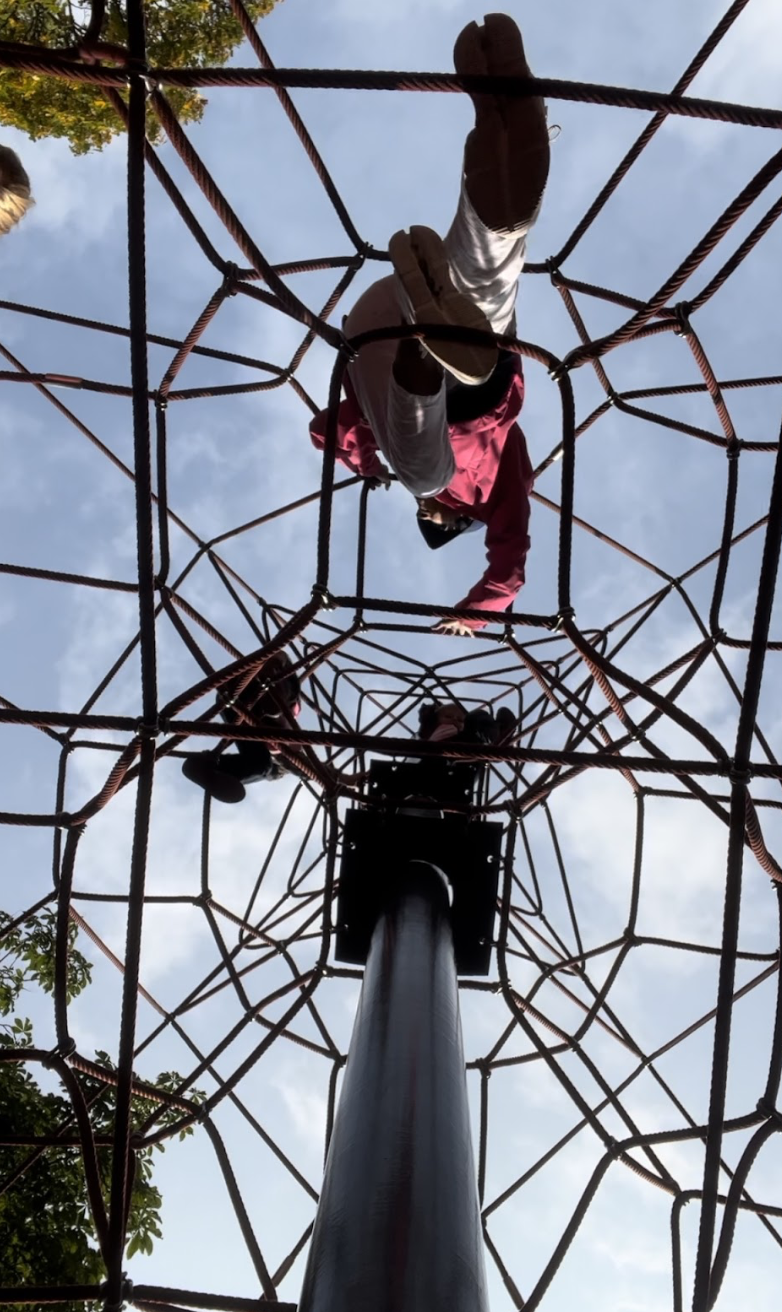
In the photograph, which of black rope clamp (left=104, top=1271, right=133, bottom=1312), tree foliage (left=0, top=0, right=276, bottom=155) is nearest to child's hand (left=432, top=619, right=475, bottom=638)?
black rope clamp (left=104, top=1271, right=133, bottom=1312)

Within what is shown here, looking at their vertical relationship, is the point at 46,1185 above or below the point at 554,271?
below

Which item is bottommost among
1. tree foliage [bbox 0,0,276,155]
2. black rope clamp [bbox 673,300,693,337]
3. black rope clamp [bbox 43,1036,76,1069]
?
black rope clamp [bbox 43,1036,76,1069]

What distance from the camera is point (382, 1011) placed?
12.6ft

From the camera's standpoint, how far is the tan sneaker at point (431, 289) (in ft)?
13.7

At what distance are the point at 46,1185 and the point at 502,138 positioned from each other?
6.46 meters

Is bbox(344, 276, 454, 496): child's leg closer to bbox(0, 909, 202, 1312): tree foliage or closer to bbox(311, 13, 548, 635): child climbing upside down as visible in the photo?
bbox(311, 13, 548, 635): child climbing upside down

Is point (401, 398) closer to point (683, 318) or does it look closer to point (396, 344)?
point (396, 344)

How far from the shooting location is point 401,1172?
274 centimetres

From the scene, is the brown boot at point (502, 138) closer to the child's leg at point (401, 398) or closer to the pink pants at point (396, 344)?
the pink pants at point (396, 344)

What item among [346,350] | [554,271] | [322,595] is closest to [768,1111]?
[322,595]

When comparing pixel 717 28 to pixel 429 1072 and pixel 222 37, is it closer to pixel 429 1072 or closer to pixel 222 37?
pixel 429 1072

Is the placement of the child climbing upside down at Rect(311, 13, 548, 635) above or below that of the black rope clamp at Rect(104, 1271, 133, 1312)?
above

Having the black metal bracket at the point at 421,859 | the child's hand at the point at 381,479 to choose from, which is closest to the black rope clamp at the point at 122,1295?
the black metal bracket at the point at 421,859

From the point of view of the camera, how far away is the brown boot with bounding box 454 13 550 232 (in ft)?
12.7
